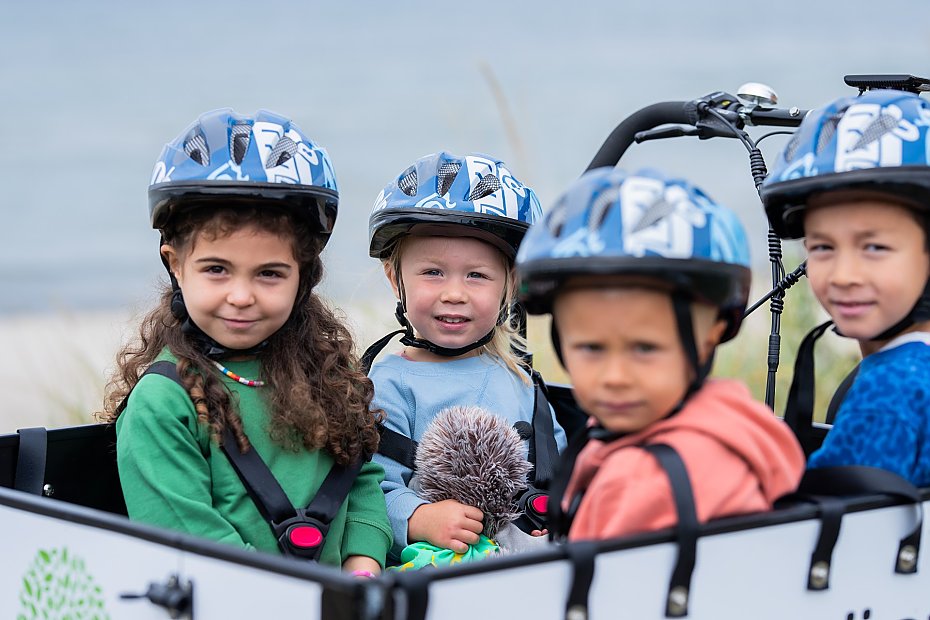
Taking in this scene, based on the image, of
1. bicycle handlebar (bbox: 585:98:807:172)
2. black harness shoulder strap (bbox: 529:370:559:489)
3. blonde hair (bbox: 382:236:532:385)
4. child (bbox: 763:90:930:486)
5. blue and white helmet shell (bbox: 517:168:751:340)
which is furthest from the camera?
blonde hair (bbox: 382:236:532:385)

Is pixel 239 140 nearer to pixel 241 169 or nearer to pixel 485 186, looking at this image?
pixel 241 169

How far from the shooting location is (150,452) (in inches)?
122

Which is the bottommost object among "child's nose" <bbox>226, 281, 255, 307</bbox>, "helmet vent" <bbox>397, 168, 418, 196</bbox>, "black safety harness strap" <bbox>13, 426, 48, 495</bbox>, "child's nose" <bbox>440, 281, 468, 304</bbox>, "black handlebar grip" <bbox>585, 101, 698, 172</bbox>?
"black safety harness strap" <bbox>13, 426, 48, 495</bbox>

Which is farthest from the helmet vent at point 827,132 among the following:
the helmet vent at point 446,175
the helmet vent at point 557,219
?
the helmet vent at point 446,175

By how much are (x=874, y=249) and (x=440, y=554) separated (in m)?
1.48

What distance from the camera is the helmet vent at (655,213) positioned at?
7.45 feet

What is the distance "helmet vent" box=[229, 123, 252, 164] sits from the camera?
3227 mm

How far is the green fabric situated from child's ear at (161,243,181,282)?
3.33ft

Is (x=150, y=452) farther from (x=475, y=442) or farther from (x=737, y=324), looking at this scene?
(x=737, y=324)

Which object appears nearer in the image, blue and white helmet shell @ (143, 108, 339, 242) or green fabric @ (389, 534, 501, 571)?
blue and white helmet shell @ (143, 108, 339, 242)

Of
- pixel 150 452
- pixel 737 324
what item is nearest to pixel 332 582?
pixel 737 324

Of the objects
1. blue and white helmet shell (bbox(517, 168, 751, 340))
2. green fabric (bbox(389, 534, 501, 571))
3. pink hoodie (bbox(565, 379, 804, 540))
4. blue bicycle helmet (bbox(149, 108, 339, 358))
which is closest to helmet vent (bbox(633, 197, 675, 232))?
blue and white helmet shell (bbox(517, 168, 751, 340))

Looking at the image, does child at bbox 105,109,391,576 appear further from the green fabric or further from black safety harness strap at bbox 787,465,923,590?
black safety harness strap at bbox 787,465,923,590

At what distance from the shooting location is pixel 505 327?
425 centimetres
